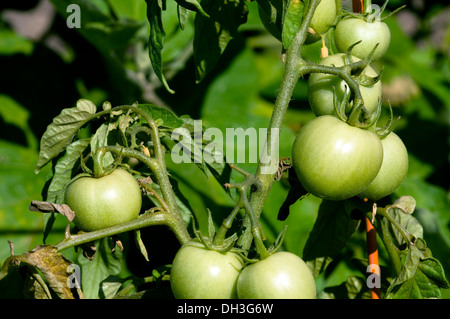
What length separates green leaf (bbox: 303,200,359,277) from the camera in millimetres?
939

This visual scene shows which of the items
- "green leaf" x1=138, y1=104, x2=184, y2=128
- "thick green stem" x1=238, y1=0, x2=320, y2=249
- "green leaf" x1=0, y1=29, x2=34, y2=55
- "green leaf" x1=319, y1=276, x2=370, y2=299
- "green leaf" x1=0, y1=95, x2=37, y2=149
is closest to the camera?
"thick green stem" x1=238, y1=0, x2=320, y2=249

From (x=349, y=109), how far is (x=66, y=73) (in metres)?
1.31

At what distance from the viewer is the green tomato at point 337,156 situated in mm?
702

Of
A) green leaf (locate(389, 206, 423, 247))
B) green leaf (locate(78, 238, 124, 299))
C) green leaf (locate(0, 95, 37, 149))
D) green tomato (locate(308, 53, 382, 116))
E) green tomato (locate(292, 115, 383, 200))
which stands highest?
green tomato (locate(308, 53, 382, 116))

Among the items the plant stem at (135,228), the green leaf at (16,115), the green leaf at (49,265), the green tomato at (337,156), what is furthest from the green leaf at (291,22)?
the green leaf at (16,115)

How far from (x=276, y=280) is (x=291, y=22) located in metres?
0.36

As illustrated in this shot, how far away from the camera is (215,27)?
36.1 inches

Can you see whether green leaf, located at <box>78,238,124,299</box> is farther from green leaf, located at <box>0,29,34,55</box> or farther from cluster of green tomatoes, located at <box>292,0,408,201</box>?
green leaf, located at <box>0,29,34,55</box>

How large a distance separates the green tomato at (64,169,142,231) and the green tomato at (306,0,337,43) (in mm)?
362

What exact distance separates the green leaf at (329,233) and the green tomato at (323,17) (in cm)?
29

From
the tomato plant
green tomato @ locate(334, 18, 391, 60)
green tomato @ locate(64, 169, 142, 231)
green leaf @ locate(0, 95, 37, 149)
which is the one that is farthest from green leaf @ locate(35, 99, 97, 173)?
green leaf @ locate(0, 95, 37, 149)

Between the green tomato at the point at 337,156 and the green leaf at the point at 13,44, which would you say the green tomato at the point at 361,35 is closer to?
the green tomato at the point at 337,156

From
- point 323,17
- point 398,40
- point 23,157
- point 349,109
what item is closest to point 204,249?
point 349,109

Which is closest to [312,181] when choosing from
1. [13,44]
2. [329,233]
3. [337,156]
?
[337,156]
